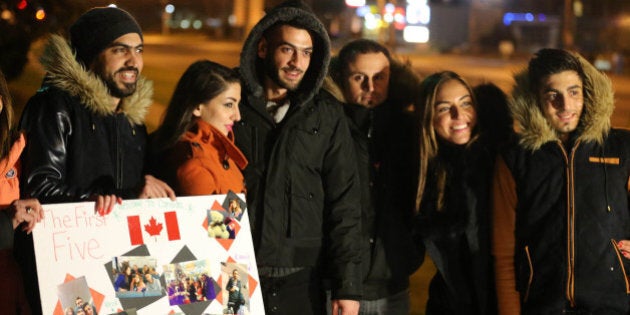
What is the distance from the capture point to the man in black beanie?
3.62m

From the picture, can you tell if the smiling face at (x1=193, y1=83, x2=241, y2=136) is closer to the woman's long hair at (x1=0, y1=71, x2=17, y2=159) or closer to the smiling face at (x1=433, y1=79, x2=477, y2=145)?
the woman's long hair at (x1=0, y1=71, x2=17, y2=159)

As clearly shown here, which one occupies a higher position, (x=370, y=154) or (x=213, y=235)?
(x=370, y=154)

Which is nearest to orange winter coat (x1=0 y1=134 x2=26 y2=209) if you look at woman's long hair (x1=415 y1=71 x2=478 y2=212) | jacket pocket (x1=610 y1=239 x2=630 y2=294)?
woman's long hair (x1=415 y1=71 x2=478 y2=212)

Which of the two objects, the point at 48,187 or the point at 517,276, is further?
the point at 517,276

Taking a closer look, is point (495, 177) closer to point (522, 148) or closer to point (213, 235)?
point (522, 148)

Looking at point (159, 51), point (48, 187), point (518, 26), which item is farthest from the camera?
point (518, 26)

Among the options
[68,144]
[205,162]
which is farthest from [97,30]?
[205,162]

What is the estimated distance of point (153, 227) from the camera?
12.0 ft

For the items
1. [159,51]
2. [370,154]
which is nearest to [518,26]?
[159,51]

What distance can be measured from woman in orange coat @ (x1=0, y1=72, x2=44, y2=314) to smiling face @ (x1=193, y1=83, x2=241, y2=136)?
89cm

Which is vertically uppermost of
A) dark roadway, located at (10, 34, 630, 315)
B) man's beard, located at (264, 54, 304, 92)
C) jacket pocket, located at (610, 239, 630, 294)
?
dark roadway, located at (10, 34, 630, 315)

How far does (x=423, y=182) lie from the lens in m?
4.28

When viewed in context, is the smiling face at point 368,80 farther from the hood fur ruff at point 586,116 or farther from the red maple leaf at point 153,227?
the red maple leaf at point 153,227

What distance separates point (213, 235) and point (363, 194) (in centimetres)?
97
